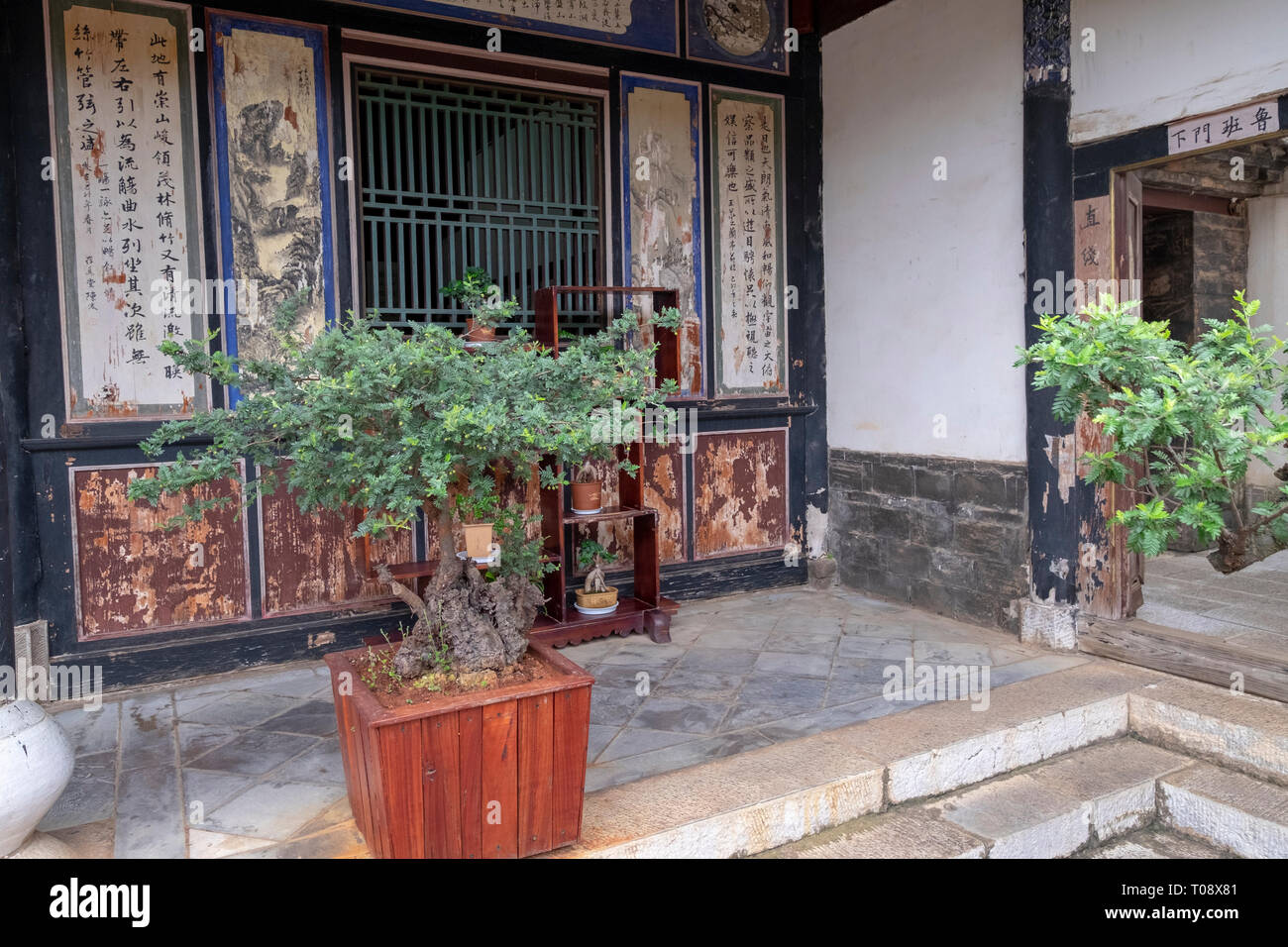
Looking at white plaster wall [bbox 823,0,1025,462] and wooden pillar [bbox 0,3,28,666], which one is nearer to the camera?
wooden pillar [bbox 0,3,28,666]

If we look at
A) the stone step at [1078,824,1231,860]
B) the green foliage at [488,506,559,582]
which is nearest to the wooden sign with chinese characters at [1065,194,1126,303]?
the stone step at [1078,824,1231,860]

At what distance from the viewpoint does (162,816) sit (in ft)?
9.78

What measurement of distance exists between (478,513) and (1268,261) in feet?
23.1

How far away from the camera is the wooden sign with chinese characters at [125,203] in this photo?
162 inches

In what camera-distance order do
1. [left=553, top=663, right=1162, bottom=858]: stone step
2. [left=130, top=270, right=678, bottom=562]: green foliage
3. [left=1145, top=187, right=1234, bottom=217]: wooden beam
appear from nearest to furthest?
1. [left=130, top=270, right=678, bottom=562]: green foliage
2. [left=553, top=663, right=1162, bottom=858]: stone step
3. [left=1145, top=187, right=1234, bottom=217]: wooden beam

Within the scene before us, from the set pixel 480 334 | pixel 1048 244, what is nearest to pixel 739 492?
pixel 480 334

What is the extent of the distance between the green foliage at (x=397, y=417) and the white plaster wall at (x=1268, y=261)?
649 centimetres

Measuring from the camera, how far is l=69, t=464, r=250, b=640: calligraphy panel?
4.23 meters

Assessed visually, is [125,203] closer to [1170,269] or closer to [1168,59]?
[1168,59]

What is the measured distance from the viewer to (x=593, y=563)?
16.8 feet

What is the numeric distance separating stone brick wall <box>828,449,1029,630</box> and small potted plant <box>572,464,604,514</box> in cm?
186

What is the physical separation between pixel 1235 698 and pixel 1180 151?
238cm

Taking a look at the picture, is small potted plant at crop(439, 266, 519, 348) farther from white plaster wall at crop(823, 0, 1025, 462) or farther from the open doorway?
the open doorway
